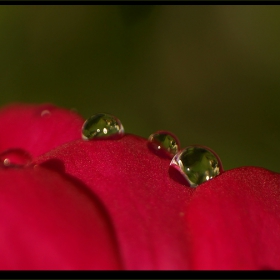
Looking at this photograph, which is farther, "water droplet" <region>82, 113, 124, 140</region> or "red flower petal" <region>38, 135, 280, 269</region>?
"water droplet" <region>82, 113, 124, 140</region>

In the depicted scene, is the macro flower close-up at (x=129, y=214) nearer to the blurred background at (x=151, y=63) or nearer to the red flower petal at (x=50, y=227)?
the red flower petal at (x=50, y=227)

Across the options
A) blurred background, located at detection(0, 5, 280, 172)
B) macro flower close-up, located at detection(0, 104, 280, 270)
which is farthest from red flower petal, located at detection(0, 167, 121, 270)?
blurred background, located at detection(0, 5, 280, 172)

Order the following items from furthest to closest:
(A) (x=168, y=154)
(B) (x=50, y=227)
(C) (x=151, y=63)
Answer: (C) (x=151, y=63)
(A) (x=168, y=154)
(B) (x=50, y=227)

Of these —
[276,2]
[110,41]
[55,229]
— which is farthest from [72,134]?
[110,41]

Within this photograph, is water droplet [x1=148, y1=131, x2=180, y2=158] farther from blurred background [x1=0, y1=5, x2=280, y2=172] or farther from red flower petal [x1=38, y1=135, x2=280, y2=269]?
blurred background [x1=0, y1=5, x2=280, y2=172]

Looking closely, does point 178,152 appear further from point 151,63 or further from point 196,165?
point 151,63

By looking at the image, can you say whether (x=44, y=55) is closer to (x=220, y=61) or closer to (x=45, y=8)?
(x=45, y=8)

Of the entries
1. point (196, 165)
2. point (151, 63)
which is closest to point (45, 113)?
point (196, 165)
